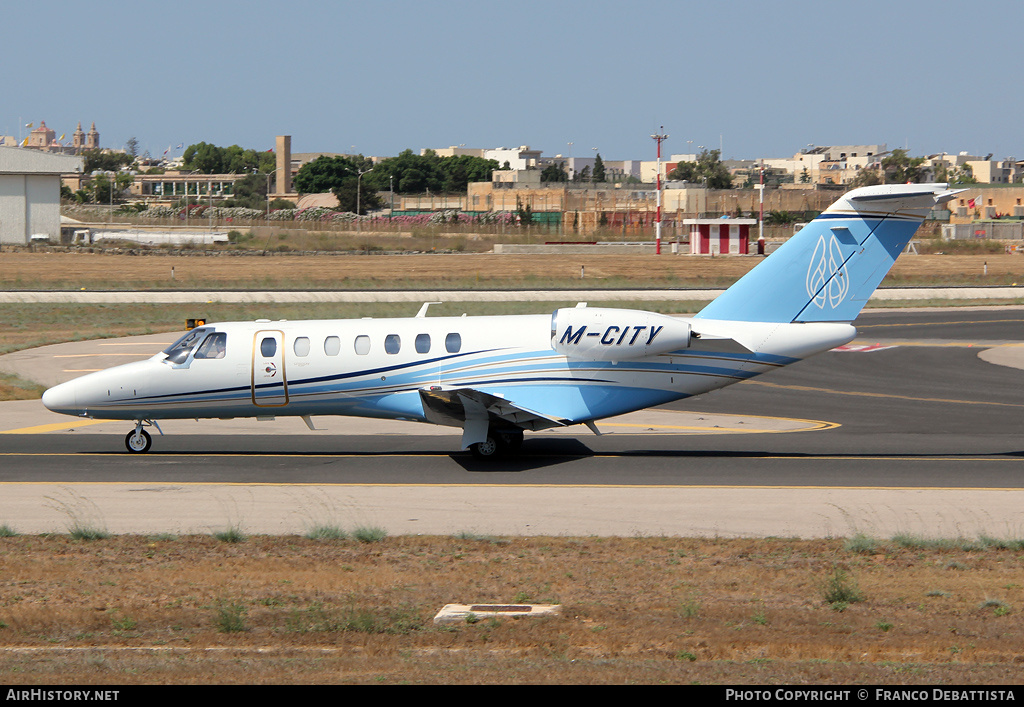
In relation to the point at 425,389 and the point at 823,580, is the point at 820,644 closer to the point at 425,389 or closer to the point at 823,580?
the point at 823,580

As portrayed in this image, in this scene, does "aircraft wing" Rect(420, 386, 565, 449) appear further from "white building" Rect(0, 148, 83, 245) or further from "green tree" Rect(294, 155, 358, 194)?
"green tree" Rect(294, 155, 358, 194)

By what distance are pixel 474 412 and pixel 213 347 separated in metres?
5.40

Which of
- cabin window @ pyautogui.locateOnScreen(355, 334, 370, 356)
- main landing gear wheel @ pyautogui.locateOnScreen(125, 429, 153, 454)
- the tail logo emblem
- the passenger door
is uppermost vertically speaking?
the tail logo emblem

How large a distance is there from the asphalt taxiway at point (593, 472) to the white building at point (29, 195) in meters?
82.3

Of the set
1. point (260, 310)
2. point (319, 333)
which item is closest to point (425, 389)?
point (319, 333)

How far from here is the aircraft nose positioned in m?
20.8

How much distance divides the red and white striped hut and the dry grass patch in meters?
73.3

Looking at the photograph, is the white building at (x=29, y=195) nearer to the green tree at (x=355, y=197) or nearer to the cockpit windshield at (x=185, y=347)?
the green tree at (x=355, y=197)

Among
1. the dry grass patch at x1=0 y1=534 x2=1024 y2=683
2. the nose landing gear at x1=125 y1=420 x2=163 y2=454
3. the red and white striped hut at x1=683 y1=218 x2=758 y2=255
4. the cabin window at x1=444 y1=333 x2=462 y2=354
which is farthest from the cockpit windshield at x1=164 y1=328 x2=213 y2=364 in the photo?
the red and white striped hut at x1=683 y1=218 x2=758 y2=255

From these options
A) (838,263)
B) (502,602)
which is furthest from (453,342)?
(502,602)

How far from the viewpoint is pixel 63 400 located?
20.8 m

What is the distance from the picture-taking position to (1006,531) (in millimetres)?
15000

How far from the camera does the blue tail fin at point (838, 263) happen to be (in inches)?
770

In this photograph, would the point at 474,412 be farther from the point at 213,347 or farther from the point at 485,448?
the point at 213,347
